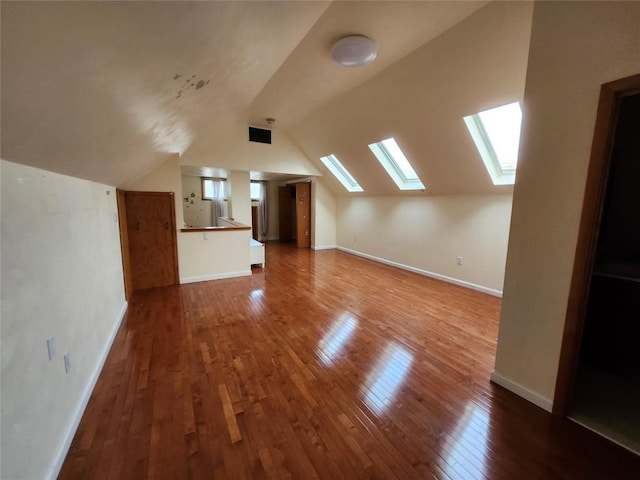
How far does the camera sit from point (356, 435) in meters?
1.54

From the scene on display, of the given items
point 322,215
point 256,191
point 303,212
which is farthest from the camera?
point 256,191

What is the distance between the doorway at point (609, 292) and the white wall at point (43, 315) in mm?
2746

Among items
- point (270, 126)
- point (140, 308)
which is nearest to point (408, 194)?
point (270, 126)

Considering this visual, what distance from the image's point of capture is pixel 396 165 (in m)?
5.03

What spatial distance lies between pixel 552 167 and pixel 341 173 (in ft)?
16.6

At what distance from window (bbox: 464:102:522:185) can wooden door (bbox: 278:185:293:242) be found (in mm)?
6000

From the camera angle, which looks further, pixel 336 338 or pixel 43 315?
pixel 336 338

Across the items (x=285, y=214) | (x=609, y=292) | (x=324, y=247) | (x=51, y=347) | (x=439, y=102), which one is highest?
(x=439, y=102)

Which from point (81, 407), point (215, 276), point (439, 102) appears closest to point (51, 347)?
point (81, 407)

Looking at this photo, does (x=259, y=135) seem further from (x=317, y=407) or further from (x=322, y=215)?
(x=317, y=407)

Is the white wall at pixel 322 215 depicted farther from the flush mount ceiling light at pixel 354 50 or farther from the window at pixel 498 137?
the flush mount ceiling light at pixel 354 50

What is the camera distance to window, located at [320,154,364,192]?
607 cm

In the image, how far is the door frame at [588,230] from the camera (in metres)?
1.39

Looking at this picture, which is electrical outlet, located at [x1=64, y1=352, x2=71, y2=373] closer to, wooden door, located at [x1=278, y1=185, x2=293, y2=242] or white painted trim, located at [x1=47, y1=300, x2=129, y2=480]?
white painted trim, located at [x1=47, y1=300, x2=129, y2=480]
